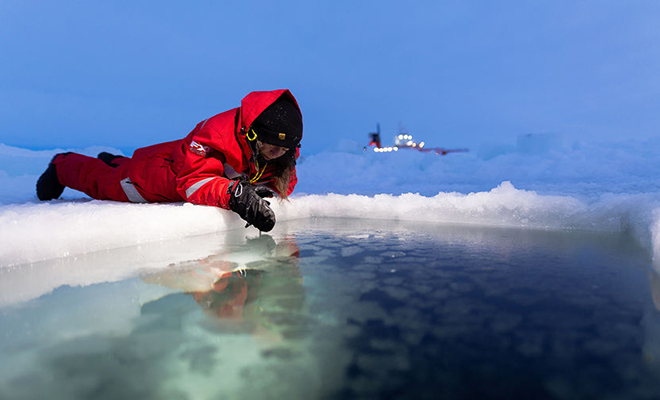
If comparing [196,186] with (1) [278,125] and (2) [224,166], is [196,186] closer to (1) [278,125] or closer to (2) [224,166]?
(2) [224,166]

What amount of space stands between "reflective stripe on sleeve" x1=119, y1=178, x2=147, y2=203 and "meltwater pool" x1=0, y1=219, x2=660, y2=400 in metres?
1.13

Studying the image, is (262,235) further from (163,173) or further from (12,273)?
(12,273)

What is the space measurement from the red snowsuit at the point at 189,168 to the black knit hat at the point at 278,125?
4 centimetres

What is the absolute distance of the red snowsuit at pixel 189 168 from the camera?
2.00 meters

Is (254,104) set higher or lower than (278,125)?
higher

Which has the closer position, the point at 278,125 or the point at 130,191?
the point at 278,125

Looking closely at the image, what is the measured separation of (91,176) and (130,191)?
421 mm

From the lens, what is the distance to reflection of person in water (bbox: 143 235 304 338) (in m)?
0.87

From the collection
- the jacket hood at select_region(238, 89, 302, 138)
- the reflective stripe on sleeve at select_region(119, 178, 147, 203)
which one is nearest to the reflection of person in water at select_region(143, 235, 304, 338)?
the jacket hood at select_region(238, 89, 302, 138)

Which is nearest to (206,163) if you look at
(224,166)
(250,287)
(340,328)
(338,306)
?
(224,166)

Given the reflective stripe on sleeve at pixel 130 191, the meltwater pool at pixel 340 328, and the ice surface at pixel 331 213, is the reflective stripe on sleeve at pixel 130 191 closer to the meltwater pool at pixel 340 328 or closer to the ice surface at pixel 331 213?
the ice surface at pixel 331 213

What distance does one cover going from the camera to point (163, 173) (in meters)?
2.30

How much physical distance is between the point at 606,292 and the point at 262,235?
1423mm

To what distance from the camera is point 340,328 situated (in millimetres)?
810
